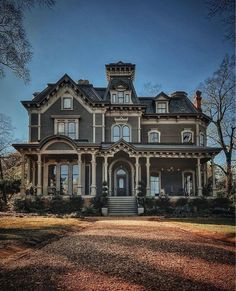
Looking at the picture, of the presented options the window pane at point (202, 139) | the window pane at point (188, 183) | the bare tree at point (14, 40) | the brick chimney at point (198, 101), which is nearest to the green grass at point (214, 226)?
the bare tree at point (14, 40)

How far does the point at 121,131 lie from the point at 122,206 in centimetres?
785

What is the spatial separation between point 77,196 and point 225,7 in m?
18.1

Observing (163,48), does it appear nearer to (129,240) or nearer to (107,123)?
(129,240)

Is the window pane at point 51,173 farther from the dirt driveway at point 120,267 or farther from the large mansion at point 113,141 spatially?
the dirt driveway at point 120,267

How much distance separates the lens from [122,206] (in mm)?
23812

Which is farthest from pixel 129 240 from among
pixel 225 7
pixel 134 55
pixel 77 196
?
pixel 77 196

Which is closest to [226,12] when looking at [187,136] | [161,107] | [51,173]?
[51,173]

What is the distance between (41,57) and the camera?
902cm

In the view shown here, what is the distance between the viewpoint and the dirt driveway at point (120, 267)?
4.63 meters

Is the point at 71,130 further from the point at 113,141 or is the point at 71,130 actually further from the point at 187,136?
the point at 187,136

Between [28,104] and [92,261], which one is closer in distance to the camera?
[92,261]

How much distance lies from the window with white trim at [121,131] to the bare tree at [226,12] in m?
21.1

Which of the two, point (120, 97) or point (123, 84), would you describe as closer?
point (123, 84)

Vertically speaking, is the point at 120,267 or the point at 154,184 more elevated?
the point at 154,184
